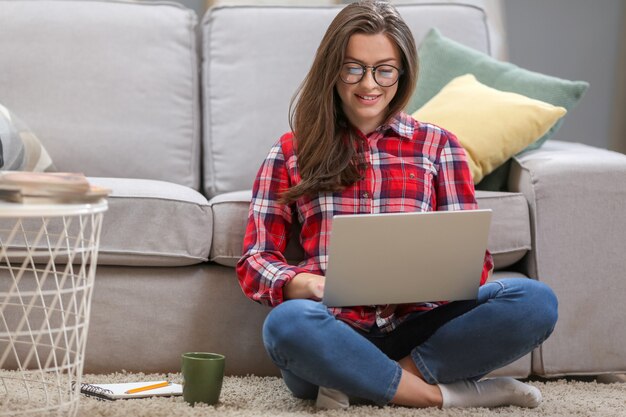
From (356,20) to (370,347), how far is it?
591 mm

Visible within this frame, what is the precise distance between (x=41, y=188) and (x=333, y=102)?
2.22 ft

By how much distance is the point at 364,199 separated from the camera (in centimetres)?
165

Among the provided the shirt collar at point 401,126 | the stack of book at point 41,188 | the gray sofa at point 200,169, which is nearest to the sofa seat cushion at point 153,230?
the gray sofa at point 200,169

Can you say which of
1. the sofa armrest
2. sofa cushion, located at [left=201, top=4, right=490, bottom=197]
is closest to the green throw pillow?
sofa cushion, located at [left=201, top=4, right=490, bottom=197]

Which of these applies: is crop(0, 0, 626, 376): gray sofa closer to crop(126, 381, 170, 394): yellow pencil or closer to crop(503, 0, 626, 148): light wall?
crop(126, 381, 170, 394): yellow pencil

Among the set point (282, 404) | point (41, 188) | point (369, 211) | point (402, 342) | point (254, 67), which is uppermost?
point (254, 67)

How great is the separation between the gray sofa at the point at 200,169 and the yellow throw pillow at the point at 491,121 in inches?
2.2

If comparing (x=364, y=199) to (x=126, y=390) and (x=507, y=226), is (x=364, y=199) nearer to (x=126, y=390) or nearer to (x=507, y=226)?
(x=507, y=226)

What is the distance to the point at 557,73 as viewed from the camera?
10.2ft

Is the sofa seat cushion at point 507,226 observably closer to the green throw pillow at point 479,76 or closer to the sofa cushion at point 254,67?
the green throw pillow at point 479,76

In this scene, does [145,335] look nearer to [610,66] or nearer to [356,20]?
[356,20]

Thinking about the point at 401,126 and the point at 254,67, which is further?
the point at 254,67

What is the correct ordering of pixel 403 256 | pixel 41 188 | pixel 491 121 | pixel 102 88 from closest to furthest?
1. pixel 41 188
2. pixel 403 256
3. pixel 491 121
4. pixel 102 88

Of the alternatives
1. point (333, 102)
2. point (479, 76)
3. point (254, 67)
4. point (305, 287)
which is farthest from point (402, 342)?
point (254, 67)
